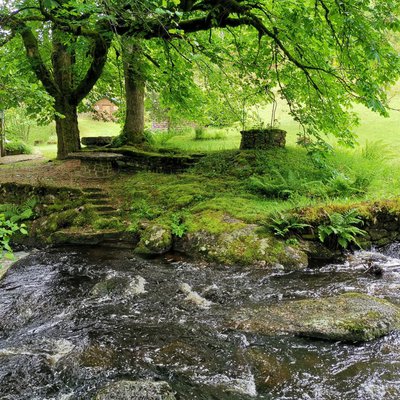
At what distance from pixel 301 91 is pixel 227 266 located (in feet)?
21.9

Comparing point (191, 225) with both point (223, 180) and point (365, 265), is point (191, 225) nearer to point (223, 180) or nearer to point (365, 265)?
point (223, 180)

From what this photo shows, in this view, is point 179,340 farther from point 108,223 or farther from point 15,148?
point 15,148

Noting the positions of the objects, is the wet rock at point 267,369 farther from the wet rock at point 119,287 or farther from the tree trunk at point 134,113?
the tree trunk at point 134,113

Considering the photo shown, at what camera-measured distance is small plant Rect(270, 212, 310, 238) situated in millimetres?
7371

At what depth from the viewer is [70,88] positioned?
536 inches

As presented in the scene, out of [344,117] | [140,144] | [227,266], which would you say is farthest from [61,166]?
[344,117]

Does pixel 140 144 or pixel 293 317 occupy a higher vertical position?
pixel 140 144

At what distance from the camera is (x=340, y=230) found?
716cm

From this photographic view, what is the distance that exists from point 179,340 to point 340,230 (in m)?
4.37

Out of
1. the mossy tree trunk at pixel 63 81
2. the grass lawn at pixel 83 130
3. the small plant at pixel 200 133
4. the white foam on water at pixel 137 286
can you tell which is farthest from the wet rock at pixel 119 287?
the grass lawn at pixel 83 130

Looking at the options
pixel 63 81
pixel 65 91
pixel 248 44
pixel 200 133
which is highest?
pixel 248 44

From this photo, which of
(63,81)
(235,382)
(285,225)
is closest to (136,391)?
(235,382)

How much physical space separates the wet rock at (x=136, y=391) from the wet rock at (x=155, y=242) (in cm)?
461

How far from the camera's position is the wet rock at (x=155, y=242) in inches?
311
